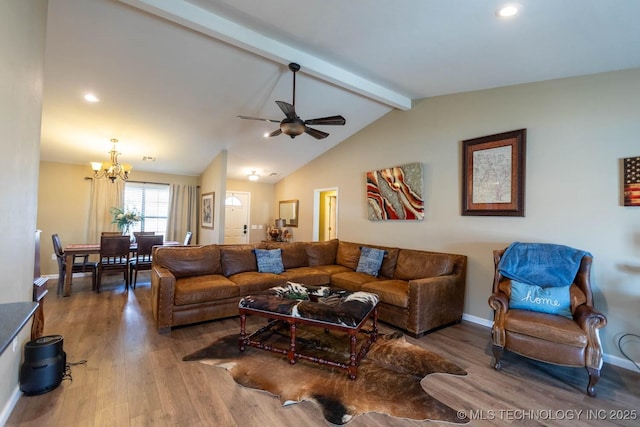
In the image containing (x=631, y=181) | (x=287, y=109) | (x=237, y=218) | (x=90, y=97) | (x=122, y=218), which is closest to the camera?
(x=631, y=181)

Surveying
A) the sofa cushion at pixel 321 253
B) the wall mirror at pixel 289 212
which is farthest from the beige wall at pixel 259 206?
the sofa cushion at pixel 321 253

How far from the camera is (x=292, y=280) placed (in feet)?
13.6

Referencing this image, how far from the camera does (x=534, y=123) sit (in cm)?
328

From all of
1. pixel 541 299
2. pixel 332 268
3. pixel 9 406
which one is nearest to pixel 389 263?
pixel 332 268

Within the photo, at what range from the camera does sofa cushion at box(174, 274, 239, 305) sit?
329 centimetres

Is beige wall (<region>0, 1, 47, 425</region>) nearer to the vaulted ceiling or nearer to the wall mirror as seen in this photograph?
the vaulted ceiling

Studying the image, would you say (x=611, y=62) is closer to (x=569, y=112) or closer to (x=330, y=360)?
(x=569, y=112)

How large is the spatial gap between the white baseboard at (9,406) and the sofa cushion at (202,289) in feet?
4.52

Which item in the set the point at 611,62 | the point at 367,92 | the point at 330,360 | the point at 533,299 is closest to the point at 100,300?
the point at 330,360

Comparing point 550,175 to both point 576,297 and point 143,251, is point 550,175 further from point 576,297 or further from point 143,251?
point 143,251

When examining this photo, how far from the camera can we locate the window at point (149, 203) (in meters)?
6.74

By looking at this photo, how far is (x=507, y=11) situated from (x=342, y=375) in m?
3.28

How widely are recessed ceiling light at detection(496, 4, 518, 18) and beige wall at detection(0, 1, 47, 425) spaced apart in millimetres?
3317

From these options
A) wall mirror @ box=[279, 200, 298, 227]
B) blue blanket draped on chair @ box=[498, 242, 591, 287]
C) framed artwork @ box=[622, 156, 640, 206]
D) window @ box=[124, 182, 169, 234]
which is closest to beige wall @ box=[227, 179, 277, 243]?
wall mirror @ box=[279, 200, 298, 227]
